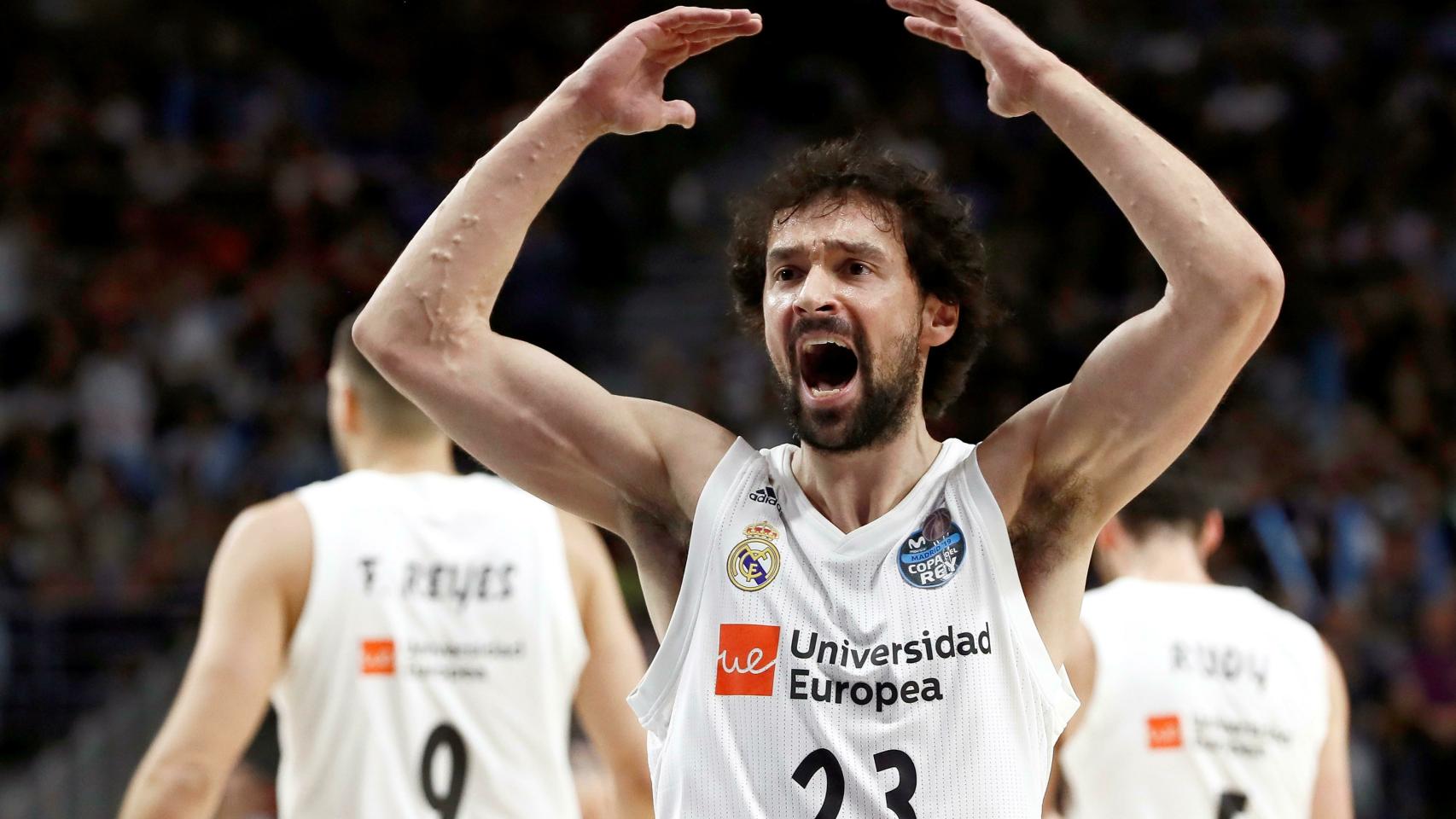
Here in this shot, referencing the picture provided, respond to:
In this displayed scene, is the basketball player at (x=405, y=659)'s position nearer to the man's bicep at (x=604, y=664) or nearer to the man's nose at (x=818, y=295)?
the man's bicep at (x=604, y=664)

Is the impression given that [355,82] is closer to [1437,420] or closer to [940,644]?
[1437,420]

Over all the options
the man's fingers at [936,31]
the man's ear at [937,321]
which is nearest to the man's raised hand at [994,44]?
the man's fingers at [936,31]

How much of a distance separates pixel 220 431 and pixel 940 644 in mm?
9452

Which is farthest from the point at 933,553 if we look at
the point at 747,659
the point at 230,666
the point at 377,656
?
the point at 230,666

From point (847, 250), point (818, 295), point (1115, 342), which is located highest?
point (847, 250)

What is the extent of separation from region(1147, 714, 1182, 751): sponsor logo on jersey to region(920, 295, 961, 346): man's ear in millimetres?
1983

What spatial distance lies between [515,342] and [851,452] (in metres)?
0.67

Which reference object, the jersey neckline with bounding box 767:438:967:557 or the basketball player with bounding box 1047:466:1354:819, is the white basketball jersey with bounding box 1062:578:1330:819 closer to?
the basketball player with bounding box 1047:466:1354:819

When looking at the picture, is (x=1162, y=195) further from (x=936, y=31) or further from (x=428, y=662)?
(x=428, y=662)

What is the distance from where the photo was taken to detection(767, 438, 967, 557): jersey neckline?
3.06m

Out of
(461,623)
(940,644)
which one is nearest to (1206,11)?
(461,623)

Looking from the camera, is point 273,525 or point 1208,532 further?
point 1208,532

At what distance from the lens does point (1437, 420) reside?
1065cm

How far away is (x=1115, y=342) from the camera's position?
2.94 metres
